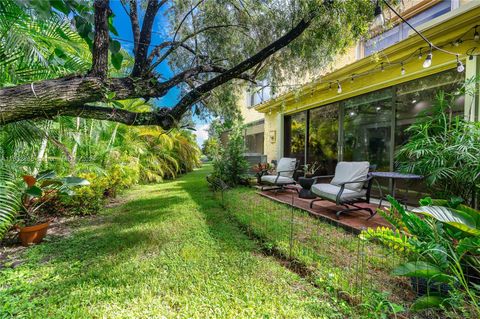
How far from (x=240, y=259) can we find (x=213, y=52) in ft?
14.9

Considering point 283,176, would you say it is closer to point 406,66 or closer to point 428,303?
point 406,66

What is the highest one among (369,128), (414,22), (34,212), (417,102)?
(414,22)

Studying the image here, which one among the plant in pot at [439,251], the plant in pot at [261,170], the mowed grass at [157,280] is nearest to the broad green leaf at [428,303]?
the plant in pot at [439,251]

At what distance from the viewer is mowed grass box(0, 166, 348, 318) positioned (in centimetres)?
188

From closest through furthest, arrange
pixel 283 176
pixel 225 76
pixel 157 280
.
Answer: pixel 157 280, pixel 225 76, pixel 283 176

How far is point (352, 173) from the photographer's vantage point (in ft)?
14.7

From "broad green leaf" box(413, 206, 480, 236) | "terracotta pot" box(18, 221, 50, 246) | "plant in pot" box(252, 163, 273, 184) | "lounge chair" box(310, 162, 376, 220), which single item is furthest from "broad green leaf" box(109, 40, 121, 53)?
"plant in pot" box(252, 163, 273, 184)

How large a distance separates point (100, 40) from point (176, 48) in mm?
1760

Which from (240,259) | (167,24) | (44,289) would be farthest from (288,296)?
(167,24)

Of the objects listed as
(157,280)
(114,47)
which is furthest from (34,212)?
(114,47)

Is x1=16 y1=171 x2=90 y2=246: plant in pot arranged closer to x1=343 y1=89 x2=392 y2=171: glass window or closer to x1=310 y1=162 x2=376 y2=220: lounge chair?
x1=310 y1=162 x2=376 y2=220: lounge chair

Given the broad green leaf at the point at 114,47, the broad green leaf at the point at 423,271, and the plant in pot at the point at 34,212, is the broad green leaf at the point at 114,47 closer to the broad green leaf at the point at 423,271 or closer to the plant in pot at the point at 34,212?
the plant in pot at the point at 34,212

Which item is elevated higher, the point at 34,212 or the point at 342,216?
the point at 34,212

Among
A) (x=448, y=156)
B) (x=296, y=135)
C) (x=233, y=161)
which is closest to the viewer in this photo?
(x=448, y=156)
